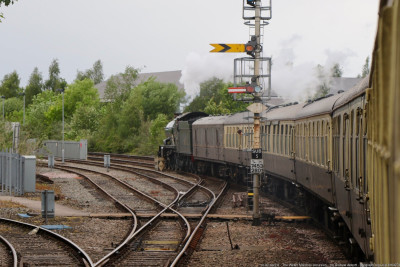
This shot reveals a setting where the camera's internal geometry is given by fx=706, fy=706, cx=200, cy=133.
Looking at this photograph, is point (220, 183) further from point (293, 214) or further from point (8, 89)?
point (8, 89)

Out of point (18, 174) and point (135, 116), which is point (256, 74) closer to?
point (18, 174)

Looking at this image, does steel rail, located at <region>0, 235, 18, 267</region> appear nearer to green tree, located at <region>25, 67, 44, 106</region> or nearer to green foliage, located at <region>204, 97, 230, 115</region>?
green foliage, located at <region>204, 97, 230, 115</region>

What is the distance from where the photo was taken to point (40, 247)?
1316 centimetres

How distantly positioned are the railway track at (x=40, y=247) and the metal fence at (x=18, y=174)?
728 centimetres

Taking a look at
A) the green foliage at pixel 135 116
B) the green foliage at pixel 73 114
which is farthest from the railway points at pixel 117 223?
the green foliage at pixel 73 114

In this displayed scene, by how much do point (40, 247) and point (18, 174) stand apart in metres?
11.8

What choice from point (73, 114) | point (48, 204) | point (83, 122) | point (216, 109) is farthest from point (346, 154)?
point (73, 114)

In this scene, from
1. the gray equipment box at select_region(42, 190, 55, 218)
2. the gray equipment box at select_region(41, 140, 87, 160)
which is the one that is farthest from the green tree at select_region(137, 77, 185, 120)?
the gray equipment box at select_region(42, 190, 55, 218)

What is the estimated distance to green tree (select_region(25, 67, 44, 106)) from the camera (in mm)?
123775

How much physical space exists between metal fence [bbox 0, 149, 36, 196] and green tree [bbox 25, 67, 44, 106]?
324 feet

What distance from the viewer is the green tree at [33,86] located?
12378cm

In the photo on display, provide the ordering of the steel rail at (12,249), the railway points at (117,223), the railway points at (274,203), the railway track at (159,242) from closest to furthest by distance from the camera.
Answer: the railway points at (274,203), the steel rail at (12,249), the railway track at (159,242), the railway points at (117,223)

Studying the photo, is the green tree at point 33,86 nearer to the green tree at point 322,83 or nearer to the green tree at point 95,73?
the green tree at point 95,73

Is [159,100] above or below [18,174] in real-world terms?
above
